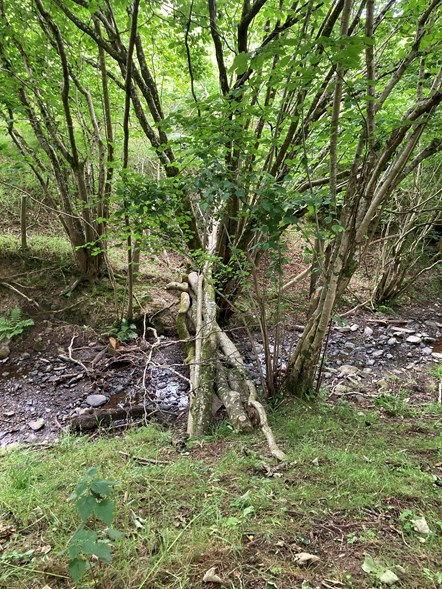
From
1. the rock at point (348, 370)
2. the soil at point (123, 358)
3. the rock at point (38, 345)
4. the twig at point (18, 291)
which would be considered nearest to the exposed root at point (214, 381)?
the soil at point (123, 358)

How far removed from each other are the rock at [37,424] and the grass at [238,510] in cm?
114

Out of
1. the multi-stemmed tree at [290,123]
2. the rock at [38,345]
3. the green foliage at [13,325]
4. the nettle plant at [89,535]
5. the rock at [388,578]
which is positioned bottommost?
the rock at [38,345]

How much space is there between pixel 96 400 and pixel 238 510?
330 cm

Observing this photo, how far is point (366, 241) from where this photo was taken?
3.28m

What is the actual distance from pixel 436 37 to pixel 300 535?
12.4 feet

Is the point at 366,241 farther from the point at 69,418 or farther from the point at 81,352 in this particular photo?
the point at 81,352

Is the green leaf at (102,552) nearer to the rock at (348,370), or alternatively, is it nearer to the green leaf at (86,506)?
the green leaf at (86,506)

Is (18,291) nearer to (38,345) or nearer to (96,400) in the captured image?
(38,345)

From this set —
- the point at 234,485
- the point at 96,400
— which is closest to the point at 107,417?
the point at 96,400

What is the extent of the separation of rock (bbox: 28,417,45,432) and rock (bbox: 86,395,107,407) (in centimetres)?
60

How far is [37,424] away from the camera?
400 cm

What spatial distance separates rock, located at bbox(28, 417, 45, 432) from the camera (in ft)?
13.0

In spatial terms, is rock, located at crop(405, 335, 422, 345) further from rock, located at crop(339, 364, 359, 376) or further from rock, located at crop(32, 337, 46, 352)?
rock, located at crop(32, 337, 46, 352)

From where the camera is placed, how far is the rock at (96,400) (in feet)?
14.6
